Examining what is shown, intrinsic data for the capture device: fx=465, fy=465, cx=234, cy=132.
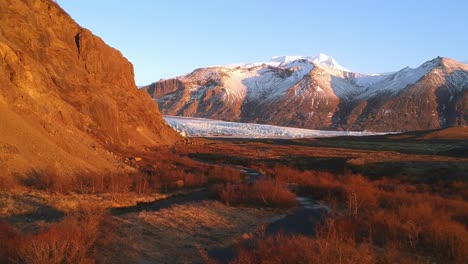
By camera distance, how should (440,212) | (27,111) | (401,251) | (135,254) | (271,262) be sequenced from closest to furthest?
(271,262) → (135,254) → (401,251) → (440,212) → (27,111)

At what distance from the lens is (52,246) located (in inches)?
374

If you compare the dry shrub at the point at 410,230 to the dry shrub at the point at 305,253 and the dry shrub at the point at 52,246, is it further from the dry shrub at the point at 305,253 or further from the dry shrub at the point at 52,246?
the dry shrub at the point at 52,246

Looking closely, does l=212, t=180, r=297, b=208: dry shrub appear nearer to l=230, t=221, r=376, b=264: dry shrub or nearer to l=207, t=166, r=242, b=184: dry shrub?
l=207, t=166, r=242, b=184: dry shrub

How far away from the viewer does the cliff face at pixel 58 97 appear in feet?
75.6

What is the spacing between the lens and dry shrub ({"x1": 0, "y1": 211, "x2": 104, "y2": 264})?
30.5 ft

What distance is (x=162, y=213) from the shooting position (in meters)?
18.2

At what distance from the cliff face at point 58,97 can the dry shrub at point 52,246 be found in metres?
10.1

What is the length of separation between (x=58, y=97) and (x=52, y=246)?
82.9 ft

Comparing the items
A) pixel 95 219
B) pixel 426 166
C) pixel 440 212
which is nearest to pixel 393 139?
pixel 426 166

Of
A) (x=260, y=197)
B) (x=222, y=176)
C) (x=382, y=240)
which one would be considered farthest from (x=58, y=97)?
(x=382, y=240)

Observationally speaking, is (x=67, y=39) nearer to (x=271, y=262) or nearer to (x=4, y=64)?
(x=4, y=64)

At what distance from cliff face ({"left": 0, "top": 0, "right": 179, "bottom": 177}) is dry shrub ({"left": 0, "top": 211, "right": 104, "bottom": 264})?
33.2ft

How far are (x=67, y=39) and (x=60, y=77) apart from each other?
33.2 ft

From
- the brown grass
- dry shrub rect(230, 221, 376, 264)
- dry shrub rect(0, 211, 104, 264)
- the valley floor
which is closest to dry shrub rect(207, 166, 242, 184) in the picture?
the valley floor
